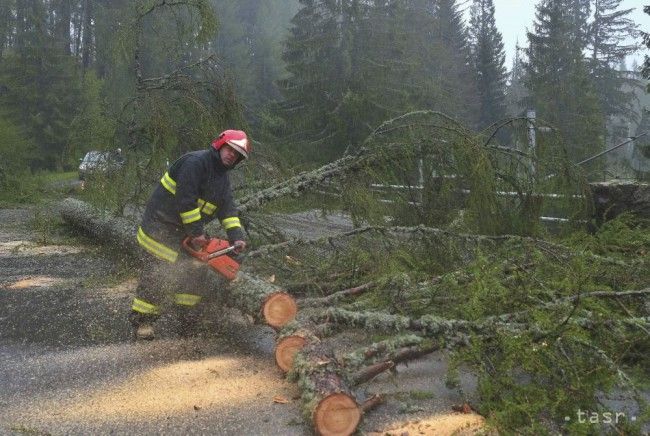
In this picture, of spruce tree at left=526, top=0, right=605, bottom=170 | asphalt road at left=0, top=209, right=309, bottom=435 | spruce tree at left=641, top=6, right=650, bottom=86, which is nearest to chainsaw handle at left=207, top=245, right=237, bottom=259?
asphalt road at left=0, top=209, right=309, bottom=435

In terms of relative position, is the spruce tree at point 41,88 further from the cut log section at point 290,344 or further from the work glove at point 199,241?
the cut log section at point 290,344

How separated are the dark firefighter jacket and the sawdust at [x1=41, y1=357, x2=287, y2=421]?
935 millimetres

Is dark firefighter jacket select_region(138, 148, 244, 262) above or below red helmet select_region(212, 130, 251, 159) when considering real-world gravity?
below

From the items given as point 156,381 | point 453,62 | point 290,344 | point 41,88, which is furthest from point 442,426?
point 453,62

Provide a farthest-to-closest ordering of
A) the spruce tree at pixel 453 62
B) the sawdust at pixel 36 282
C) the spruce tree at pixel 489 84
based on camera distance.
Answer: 1. the spruce tree at pixel 489 84
2. the spruce tree at pixel 453 62
3. the sawdust at pixel 36 282

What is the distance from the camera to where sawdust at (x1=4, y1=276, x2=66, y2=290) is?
5.45 metres

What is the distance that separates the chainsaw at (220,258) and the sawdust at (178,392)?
0.65 meters

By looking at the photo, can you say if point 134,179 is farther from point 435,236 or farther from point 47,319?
point 435,236

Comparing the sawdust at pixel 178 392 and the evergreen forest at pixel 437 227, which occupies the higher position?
the evergreen forest at pixel 437 227

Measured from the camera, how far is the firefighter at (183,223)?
389 cm

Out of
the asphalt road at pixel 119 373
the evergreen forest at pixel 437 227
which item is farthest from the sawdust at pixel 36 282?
the evergreen forest at pixel 437 227

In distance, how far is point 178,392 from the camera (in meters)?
3.12

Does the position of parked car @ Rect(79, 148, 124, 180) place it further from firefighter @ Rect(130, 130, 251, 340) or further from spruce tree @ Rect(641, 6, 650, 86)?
spruce tree @ Rect(641, 6, 650, 86)

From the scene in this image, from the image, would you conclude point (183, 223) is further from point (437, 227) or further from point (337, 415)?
point (437, 227)
